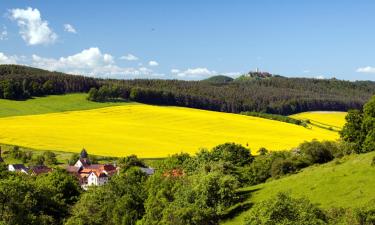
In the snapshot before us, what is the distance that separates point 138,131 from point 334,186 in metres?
88.8

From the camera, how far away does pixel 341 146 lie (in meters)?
67.6

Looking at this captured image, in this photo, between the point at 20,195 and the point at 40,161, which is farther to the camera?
the point at 40,161

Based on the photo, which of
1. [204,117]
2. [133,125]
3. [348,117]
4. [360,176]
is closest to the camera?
[360,176]

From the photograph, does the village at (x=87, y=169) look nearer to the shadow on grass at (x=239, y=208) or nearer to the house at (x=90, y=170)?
the house at (x=90, y=170)

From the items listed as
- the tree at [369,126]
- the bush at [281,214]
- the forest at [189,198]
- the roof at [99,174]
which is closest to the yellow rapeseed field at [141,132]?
the roof at [99,174]

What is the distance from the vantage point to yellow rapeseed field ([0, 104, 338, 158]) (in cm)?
10876

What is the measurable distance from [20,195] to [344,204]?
2698 centimetres

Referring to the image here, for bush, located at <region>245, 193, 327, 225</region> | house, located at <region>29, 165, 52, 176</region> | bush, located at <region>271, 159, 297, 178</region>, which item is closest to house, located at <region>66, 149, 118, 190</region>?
house, located at <region>29, 165, 52, 176</region>

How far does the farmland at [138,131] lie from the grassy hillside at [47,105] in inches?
25.2

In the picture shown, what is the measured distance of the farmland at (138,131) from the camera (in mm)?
108938

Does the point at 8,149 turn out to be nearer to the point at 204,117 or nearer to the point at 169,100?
the point at 204,117

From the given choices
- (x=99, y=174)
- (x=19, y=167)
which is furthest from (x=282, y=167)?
(x=19, y=167)

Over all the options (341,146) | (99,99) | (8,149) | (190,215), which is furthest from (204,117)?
(190,215)

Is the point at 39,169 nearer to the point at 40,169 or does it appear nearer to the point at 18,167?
the point at 40,169
